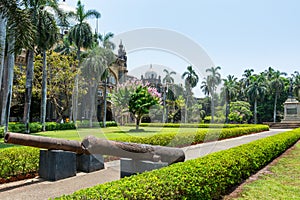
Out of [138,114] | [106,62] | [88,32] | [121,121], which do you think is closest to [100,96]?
[121,121]

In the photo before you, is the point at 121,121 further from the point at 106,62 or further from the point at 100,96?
the point at 106,62

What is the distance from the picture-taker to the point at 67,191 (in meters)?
6.10

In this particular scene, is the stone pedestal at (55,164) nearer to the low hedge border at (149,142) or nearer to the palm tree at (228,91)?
the low hedge border at (149,142)

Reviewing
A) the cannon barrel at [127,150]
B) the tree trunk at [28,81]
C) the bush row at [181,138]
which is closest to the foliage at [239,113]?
the bush row at [181,138]

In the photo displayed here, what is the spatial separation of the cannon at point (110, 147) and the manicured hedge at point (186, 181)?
0.88 meters

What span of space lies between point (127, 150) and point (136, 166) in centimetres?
53

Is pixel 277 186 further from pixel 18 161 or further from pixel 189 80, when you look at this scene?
pixel 189 80

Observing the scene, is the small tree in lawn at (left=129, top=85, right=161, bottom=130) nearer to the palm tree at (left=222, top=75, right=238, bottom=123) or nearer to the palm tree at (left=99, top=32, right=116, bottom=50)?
the palm tree at (left=99, top=32, right=116, bottom=50)

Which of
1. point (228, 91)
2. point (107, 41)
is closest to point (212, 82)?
point (228, 91)

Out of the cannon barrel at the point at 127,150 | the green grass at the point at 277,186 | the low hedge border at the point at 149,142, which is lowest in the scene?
the green grass at the point at 277,186

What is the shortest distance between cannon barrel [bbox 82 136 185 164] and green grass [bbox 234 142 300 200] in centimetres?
192

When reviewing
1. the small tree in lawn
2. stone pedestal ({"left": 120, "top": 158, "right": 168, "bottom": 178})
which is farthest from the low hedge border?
the small tree in lawn

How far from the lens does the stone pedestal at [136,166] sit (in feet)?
19.8

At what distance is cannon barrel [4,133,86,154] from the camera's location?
5564 mm
